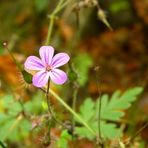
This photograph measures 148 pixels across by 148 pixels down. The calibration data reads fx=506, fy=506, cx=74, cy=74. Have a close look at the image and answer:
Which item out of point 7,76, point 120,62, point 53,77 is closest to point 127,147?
point 53,77

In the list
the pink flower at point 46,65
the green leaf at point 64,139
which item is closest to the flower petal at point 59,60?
the pink flower at point 46,65

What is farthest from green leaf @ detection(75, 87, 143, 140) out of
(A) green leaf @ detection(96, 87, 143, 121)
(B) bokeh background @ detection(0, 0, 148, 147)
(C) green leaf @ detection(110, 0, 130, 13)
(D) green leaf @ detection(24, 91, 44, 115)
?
(C) green leaf @ detection(110, 0, 130, 13)

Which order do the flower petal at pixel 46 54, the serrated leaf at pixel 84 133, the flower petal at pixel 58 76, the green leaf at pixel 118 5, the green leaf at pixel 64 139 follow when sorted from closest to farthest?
the flower petal at pixel 58 76, the flower petal at pixel 46 54, the green leaf at pixel 64 139, the serrated leaf at pixel 84 133, the green leaf at pixel 118 5

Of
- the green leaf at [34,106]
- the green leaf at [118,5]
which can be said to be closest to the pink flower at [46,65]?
the green leaf at [34,106]

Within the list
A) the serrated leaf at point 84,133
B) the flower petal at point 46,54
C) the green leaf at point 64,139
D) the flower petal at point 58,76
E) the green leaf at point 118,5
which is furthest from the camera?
the green leaf at point 118,5

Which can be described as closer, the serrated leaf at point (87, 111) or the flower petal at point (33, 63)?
the flower petal at point (33, 63)

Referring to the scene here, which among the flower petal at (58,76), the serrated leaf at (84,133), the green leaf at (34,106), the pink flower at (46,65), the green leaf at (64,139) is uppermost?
the pink flower at (46,65)

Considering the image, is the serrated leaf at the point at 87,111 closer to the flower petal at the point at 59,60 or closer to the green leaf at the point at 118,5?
the flower petal at the point at 59,60

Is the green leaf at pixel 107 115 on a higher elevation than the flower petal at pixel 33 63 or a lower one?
lower

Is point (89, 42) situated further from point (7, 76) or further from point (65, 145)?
point (65, 145)
